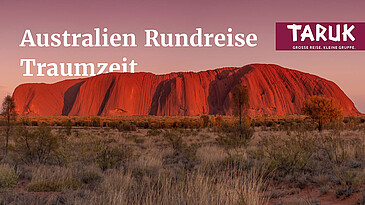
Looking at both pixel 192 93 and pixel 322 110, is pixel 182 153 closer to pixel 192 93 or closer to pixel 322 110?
pixel 322 110

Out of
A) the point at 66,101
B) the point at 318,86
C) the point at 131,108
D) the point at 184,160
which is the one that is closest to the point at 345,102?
the point at 318,86

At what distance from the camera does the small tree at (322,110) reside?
2202 cm

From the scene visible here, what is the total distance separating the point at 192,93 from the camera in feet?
272

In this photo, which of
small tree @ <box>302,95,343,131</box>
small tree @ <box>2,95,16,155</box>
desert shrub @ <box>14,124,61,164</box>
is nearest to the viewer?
desert shrub @ <box>14,124,61,164</box>

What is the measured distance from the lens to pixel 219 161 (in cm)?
784

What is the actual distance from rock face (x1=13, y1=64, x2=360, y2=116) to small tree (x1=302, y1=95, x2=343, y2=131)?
53.6 meters

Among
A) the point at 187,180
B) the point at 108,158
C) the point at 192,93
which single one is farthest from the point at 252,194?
the point at 192,93

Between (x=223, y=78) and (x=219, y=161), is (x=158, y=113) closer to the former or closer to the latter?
(x=223, y=78)

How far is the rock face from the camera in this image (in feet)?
263

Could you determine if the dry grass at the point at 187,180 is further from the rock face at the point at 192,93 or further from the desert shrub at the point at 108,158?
the rock face at the point at 192,93

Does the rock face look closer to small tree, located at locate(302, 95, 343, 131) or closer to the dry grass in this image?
small tree, located at locate(302, 95, 343, 131)

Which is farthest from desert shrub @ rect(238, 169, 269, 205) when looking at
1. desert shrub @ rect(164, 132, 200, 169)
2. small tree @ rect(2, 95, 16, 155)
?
small tree @ rect(2, 95, 16, 155)

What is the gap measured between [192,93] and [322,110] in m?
61.7

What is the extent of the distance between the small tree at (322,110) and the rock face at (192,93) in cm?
5361
